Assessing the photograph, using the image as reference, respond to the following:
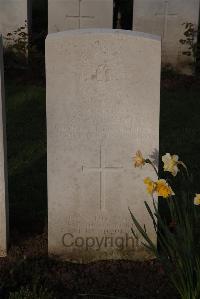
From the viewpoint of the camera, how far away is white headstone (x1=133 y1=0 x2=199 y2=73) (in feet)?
28.9

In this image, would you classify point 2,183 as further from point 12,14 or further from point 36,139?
point 12,14

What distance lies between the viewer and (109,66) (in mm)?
3945

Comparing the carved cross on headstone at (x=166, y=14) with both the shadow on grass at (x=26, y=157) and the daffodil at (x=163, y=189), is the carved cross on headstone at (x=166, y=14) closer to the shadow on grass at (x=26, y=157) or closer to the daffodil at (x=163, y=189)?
the shadow on grass at (x=26, y=157)

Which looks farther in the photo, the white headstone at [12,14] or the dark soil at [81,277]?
the white headstone at [12,14]

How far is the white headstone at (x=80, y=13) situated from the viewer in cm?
886

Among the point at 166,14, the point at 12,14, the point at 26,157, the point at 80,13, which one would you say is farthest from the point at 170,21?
the point at 26,157

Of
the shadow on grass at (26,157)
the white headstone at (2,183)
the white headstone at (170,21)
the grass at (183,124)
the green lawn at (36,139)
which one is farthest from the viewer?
the white headstone at (170,21)

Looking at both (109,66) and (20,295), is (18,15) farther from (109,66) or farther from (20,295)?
(20,295)

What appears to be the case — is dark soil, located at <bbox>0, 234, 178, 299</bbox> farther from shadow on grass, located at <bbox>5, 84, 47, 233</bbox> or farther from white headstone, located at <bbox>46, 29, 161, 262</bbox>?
shadow on grass, located at <bbox>5, 84, 47, 233</bbox>

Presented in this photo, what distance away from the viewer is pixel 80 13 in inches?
352

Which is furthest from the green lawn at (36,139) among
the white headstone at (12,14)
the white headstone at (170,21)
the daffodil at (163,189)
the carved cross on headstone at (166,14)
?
the daffodil at (163,189)

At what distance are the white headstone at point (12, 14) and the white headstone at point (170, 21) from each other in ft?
4.79

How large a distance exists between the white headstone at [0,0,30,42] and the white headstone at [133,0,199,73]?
1.46 m

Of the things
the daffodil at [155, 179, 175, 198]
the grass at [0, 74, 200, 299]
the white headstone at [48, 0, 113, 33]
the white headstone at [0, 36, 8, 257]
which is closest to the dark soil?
the grass at [0, 74, 200, 299]
